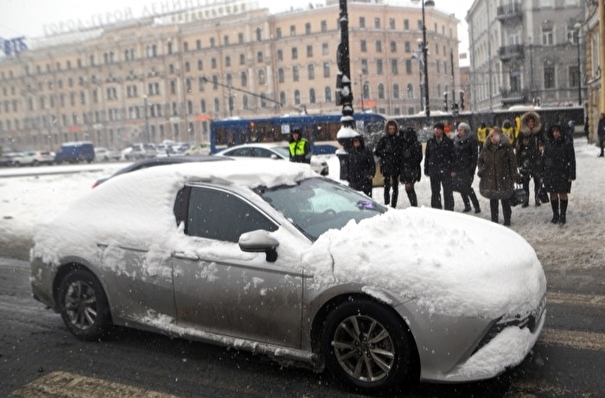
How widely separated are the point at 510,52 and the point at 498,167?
58.1m

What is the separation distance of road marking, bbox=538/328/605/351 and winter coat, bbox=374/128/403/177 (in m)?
6.85

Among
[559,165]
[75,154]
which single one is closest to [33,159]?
[75,154]

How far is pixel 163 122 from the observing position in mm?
102125

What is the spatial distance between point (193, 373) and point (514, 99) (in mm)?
64260

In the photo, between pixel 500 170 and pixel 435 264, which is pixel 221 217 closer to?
pixel 435 264

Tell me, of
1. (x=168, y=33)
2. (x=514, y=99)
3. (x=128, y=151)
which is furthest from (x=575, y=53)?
(x=168, y=33)

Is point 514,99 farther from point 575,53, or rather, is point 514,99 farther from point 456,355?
point 456,355

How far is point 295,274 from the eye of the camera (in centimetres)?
434

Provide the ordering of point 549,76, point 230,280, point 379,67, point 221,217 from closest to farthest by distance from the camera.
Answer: point 230,280, point 221,217, point 549,76, point 379,67

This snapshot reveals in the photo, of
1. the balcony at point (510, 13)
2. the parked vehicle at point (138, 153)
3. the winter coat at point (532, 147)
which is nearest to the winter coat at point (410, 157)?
the winter coat at point (532, 147)

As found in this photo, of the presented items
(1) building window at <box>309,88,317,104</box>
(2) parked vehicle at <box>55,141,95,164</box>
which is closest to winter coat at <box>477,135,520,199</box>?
(2) parked vehicle at <box>55,141,95,164</box>

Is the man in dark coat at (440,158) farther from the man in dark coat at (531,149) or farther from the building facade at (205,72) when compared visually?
the building facade at (205,72)

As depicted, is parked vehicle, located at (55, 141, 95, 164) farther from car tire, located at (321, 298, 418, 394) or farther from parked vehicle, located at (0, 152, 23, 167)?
car tire, located at (321, 298, 418, 394)

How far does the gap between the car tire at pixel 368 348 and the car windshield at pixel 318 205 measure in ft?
2.26
